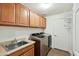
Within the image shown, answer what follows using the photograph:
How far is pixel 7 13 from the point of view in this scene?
4.43 ft

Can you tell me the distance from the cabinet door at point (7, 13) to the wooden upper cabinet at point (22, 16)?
0.42 ft

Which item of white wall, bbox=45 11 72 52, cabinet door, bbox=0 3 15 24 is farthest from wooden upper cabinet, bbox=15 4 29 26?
white wall, bbox=45 11 72 52

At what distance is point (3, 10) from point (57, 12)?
81 centimetres

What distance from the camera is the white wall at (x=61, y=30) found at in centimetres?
130

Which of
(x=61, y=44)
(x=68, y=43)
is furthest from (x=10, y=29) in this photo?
(x=68, y=43)

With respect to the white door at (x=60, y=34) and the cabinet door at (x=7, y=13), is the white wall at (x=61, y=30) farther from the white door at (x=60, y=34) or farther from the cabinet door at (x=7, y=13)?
the cabinet door at (x=7, y=13)

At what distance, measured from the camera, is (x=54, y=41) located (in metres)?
1.47

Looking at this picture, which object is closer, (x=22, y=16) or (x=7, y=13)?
(x=7, y=13)

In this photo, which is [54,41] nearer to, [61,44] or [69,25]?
[61,44]

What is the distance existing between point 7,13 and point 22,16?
0.44m

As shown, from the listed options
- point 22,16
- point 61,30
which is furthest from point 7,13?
point 61,30

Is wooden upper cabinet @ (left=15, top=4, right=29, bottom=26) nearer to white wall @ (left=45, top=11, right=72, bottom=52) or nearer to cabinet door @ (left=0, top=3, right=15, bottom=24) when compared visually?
cabinet door @ (left=0, top=3, right=15, bottom=24)

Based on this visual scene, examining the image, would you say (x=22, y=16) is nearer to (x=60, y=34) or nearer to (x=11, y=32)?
(x=11, y=32)

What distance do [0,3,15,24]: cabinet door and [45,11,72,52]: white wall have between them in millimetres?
626
